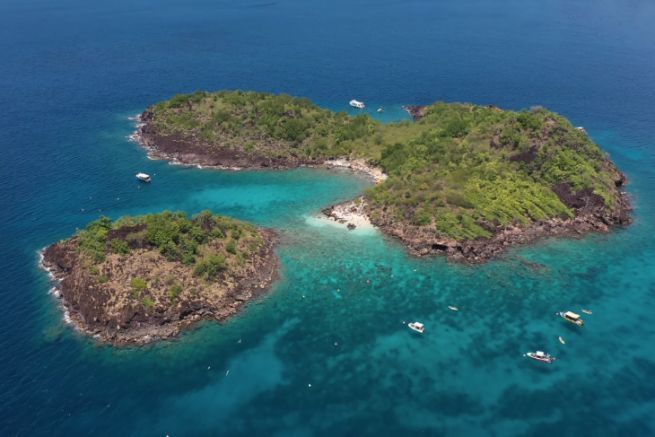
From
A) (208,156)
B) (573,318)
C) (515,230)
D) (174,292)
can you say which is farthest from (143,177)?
(573,318)

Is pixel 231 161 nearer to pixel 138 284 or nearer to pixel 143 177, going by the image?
pixel 143 177

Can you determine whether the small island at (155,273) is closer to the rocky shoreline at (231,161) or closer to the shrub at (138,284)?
the shrub at (138,284)

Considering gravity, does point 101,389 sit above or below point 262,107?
below

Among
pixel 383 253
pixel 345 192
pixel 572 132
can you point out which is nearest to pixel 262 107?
pixel 345 192

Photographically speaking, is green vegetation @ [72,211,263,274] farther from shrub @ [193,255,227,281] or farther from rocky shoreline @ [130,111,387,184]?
rocky shoreline @ [130,111,387,184]

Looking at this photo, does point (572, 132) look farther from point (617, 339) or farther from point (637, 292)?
point (617, 339)

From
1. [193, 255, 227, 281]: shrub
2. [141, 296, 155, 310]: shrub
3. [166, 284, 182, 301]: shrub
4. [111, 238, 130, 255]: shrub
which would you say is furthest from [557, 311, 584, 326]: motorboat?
[111, 238, 130, 255]: shrub

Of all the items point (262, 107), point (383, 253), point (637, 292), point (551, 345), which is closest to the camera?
point (551, 345)

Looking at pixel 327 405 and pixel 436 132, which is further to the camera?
pixel 436 132
